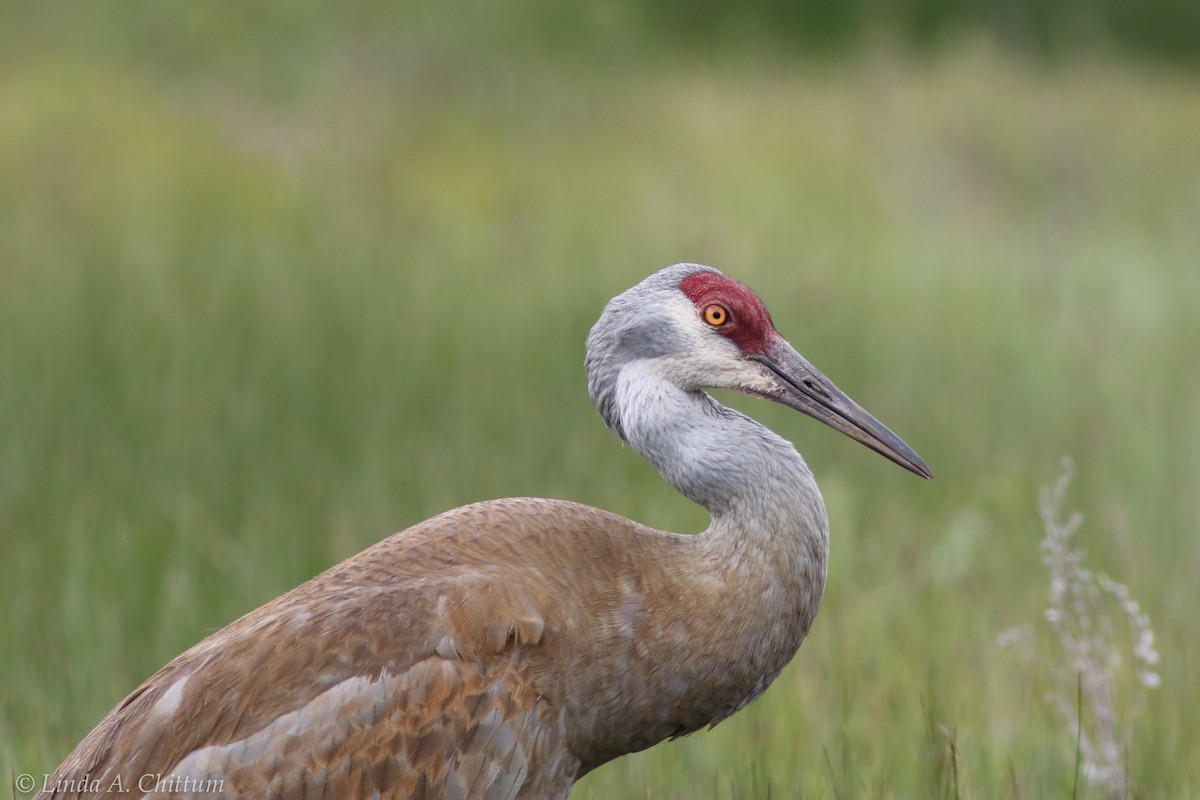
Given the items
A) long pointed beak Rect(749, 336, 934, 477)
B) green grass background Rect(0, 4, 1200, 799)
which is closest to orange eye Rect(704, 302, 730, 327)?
long pointed beak Rect(749, 336, 934, 477)

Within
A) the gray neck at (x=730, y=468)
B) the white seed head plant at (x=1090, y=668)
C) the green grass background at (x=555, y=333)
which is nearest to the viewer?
the gray neck at (x=730, y=468)

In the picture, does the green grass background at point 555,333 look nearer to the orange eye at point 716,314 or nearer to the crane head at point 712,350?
the crane head at point 712,350

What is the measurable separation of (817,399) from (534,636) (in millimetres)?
936

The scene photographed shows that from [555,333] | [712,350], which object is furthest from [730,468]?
[555,333]

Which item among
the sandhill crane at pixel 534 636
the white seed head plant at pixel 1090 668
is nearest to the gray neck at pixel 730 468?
the sandhill crane at pixel 534 636

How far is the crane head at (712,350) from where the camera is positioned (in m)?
3.42

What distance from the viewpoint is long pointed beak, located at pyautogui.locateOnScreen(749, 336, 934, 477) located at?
3473 millimetres

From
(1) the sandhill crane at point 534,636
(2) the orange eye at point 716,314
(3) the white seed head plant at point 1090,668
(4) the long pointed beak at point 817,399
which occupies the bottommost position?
(3) the white seed head plant at point 1090,668

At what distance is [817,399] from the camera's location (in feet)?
11.5

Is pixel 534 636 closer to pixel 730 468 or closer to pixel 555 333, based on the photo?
pixel 730 468

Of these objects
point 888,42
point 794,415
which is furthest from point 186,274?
point 888,42

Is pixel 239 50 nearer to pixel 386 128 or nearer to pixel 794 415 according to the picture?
pixel 386 128

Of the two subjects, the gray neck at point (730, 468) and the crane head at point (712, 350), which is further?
the crane head at point (712, 350)

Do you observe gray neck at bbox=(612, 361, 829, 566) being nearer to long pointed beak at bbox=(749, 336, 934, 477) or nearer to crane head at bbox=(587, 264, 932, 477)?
crane head at bbox=(587, 264, 932, 477)
